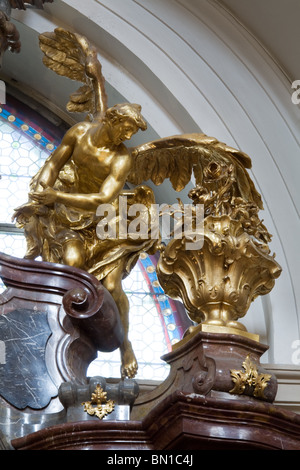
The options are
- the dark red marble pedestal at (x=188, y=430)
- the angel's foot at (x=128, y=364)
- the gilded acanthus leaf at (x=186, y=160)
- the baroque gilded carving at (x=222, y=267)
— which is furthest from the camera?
the angel's foot at (x=128, y=364)

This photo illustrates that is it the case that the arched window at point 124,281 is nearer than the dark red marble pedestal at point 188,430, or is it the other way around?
the dark red marble pedestal at point 188,430

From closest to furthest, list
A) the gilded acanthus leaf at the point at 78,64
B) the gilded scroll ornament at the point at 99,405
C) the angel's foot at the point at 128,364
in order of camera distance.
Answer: the gilded scroll ornament at the point at 99,405
the angel's foot at the point at 128,364
the gilded acanthus leaf at the point at 78,64

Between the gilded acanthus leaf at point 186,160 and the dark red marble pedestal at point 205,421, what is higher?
the gilded acanthus leaf at point 186,160

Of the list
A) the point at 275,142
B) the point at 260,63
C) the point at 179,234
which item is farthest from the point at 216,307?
the point at 260,63

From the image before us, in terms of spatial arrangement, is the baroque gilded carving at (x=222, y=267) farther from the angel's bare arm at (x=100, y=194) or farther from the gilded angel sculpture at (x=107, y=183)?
the angel's bare arm at (x=100, y=194)

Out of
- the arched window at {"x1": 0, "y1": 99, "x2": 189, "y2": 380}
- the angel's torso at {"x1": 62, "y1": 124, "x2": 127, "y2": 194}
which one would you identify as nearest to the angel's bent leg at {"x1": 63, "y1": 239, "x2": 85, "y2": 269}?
the angel's torso at {"x1": 62, "y1": 124, "x2": 127, "y2": 194}

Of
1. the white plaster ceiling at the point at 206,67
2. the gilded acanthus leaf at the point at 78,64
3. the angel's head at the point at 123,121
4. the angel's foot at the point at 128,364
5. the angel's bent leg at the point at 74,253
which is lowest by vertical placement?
the angel's foot at the point at 128,364

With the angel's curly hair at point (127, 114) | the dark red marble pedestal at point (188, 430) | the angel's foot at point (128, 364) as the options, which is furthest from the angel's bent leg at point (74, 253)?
the dark red marble pedestal at point (188, 430)

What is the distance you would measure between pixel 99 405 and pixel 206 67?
3483mm

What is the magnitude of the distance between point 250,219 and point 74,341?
3.35ft

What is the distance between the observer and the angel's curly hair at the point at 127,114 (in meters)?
4.73

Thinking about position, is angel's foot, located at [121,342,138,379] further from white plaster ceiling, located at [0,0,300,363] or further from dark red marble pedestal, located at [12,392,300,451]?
white plaster ceiling, located at [0,0,300,363]

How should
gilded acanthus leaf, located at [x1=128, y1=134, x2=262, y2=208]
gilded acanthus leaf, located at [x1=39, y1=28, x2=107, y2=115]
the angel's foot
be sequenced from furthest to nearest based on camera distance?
gilded acanthus leaf, located at [x1=39, y1=28, x2=107, y2=115]
the angel's foot
gilded acanthus leaf, located at [x1=128, y1=134, x2=262, y2=208]

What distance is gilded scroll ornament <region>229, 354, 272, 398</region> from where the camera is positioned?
3.68 metres
